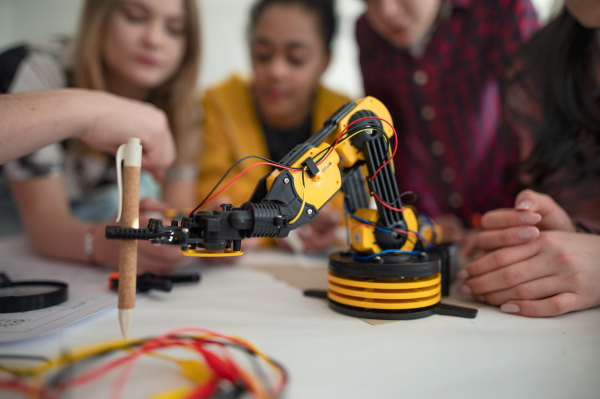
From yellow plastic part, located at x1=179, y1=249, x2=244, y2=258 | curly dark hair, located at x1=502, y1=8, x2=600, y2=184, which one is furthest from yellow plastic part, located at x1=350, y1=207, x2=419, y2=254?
curly dark hair, located at x1=502, y1=8, x2=600, y2=184

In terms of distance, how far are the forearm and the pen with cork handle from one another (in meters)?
0.28

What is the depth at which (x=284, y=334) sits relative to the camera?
0.59 meters

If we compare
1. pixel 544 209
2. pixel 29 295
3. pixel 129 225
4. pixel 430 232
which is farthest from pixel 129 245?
pixel 544 209

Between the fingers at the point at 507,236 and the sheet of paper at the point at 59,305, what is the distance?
0.68 m

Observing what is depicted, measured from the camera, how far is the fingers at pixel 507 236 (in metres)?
0.69

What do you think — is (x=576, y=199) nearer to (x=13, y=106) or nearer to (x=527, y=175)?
(x=527, y=175)

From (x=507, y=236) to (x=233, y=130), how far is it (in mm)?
1068

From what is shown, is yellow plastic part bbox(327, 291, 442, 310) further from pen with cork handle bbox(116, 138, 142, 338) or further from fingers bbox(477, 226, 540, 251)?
pen with cork handle bbox(116, 138, 142, 338)

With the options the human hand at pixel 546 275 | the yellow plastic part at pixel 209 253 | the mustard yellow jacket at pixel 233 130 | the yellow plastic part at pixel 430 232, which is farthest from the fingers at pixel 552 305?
the mustard yellow jacket at pixel 233 130

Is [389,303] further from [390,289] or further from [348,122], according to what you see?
[348,122]

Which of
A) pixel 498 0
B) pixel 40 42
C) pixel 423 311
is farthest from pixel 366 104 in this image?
pixel 40 42

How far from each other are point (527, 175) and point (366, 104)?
2.14ft

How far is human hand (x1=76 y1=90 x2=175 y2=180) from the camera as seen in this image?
0.74m

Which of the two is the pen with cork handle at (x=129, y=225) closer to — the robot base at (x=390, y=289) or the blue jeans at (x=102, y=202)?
the robot base at (x=390, y=289)
